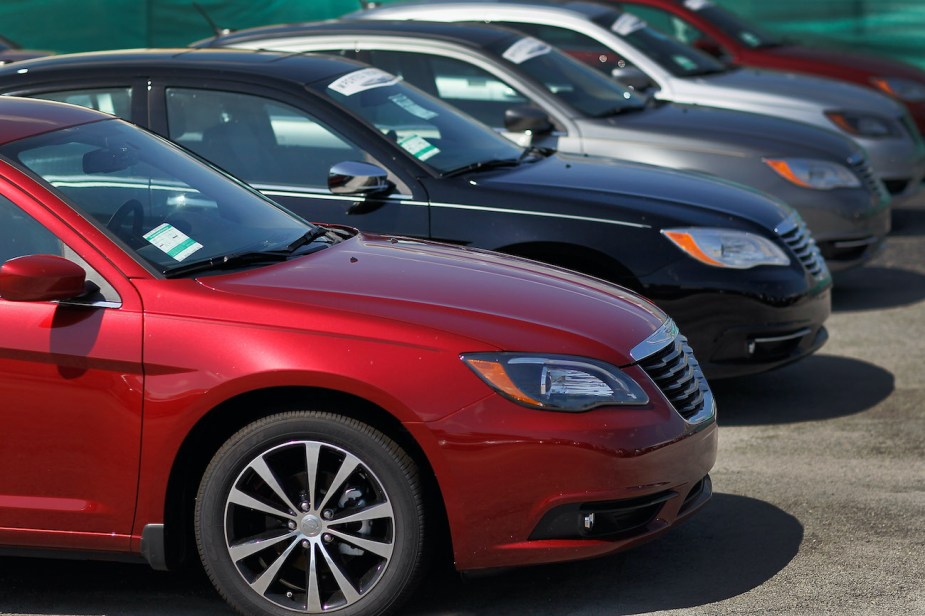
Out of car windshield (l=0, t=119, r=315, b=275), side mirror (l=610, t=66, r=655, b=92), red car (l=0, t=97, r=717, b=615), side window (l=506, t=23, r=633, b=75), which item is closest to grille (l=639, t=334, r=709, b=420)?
red car (l=0, t=97, r=717, b=615)

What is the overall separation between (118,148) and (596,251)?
2321mm

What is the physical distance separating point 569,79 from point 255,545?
5416 mm

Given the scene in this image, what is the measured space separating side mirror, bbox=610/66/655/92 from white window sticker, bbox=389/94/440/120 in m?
3.22

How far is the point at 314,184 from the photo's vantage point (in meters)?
6.51

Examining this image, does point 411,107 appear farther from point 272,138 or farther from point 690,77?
point 690,77

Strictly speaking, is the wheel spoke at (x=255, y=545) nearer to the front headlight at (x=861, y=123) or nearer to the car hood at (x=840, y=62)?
the front headlight at (x=861, y=123)

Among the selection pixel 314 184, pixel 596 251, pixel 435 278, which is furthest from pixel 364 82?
pixel 435 278

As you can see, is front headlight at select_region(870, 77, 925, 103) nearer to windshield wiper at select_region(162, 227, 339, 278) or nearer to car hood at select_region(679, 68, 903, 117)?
car hood at select_region(679, 68, 903, 117)

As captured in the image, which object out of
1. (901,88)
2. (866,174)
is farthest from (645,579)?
(901,88)

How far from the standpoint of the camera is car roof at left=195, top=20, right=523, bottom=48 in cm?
864

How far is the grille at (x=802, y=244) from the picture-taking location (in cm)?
684

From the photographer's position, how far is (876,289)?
31.4ft

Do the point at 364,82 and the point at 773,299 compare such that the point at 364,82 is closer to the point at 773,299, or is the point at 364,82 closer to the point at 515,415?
the point at 773,299

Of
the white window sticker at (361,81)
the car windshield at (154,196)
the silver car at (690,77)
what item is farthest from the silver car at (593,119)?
the car windshield at (154,196)
